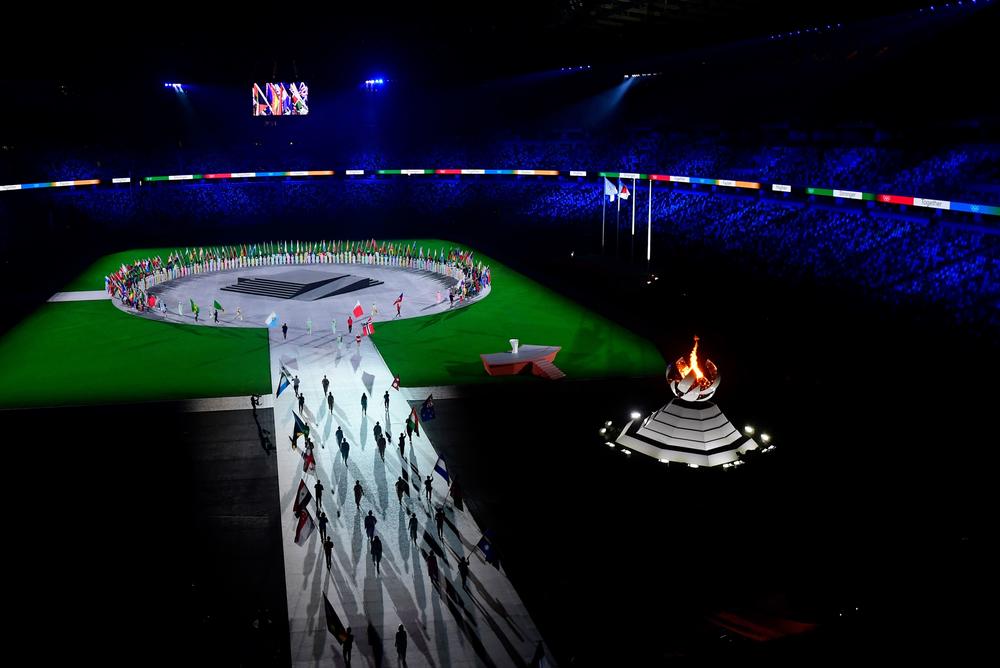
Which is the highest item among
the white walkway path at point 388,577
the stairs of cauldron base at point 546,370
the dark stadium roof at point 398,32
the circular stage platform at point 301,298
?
the dark stadium roof at point 398,32

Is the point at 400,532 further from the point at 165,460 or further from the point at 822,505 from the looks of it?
the point at 822,505

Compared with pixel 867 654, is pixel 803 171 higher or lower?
higher

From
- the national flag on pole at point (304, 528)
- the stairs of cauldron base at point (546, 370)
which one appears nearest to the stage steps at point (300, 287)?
the stairs of cauldron base at point (546, 370)

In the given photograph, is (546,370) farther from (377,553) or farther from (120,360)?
(120,360)

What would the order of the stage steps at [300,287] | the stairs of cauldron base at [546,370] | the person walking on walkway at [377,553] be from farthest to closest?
the stage steps at [300,287], the stairs of cauldron base at [546,370], the person walking on walkway at [377,553]

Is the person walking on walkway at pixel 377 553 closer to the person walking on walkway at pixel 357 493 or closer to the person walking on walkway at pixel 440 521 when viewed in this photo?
the person walking on walkway at pixel 440 521

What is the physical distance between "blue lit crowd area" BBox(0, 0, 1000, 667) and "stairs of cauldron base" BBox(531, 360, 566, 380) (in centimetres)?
22

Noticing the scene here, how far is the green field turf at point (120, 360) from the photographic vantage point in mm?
27672

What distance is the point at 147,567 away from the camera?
16.4m

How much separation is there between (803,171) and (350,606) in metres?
37.6

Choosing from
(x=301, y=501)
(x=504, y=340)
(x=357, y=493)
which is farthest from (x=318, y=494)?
(x=504, y=340)

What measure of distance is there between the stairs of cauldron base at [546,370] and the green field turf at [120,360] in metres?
9.38

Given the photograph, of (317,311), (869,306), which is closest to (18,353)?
(317,311)

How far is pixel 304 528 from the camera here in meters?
17.7
